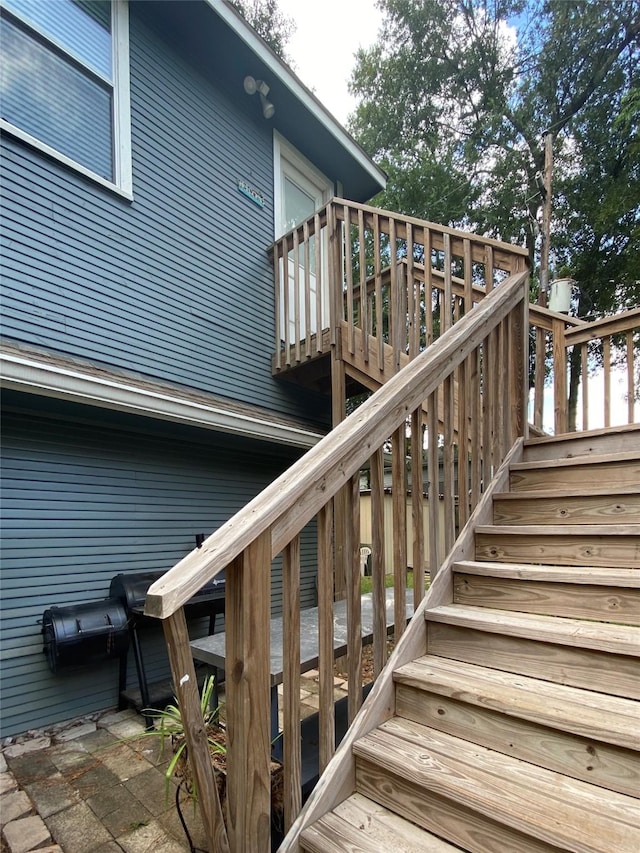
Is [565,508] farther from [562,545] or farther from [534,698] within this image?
[534,698]

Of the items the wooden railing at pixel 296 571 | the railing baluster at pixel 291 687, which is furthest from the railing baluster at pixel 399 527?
the railing baluster at pixel 291 687

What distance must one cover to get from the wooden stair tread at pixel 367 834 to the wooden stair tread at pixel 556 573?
866 mm

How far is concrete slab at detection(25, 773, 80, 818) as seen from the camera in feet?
6.59

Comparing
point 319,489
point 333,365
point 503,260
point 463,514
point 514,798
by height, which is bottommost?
point 514,798

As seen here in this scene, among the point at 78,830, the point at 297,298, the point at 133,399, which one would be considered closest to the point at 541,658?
the point at 78,830

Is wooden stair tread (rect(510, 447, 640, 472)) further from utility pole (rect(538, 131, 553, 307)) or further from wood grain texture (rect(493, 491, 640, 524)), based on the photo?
utility pole (rect(538, 131, 553, 307))

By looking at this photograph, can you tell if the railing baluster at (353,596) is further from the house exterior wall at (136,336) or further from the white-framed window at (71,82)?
the white-framed window at (71,82)

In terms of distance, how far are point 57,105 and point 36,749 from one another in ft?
13.6

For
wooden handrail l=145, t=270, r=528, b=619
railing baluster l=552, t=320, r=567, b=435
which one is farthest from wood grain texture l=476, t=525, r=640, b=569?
railing baluster l=552, t=320, r=567, b=435

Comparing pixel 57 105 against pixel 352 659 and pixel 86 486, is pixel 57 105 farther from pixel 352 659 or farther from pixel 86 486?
pixel 352 659

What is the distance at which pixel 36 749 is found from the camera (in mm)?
2574

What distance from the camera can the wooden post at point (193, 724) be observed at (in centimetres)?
104

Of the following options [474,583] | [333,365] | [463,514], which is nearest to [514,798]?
[474,583]

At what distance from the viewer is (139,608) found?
116 inches
